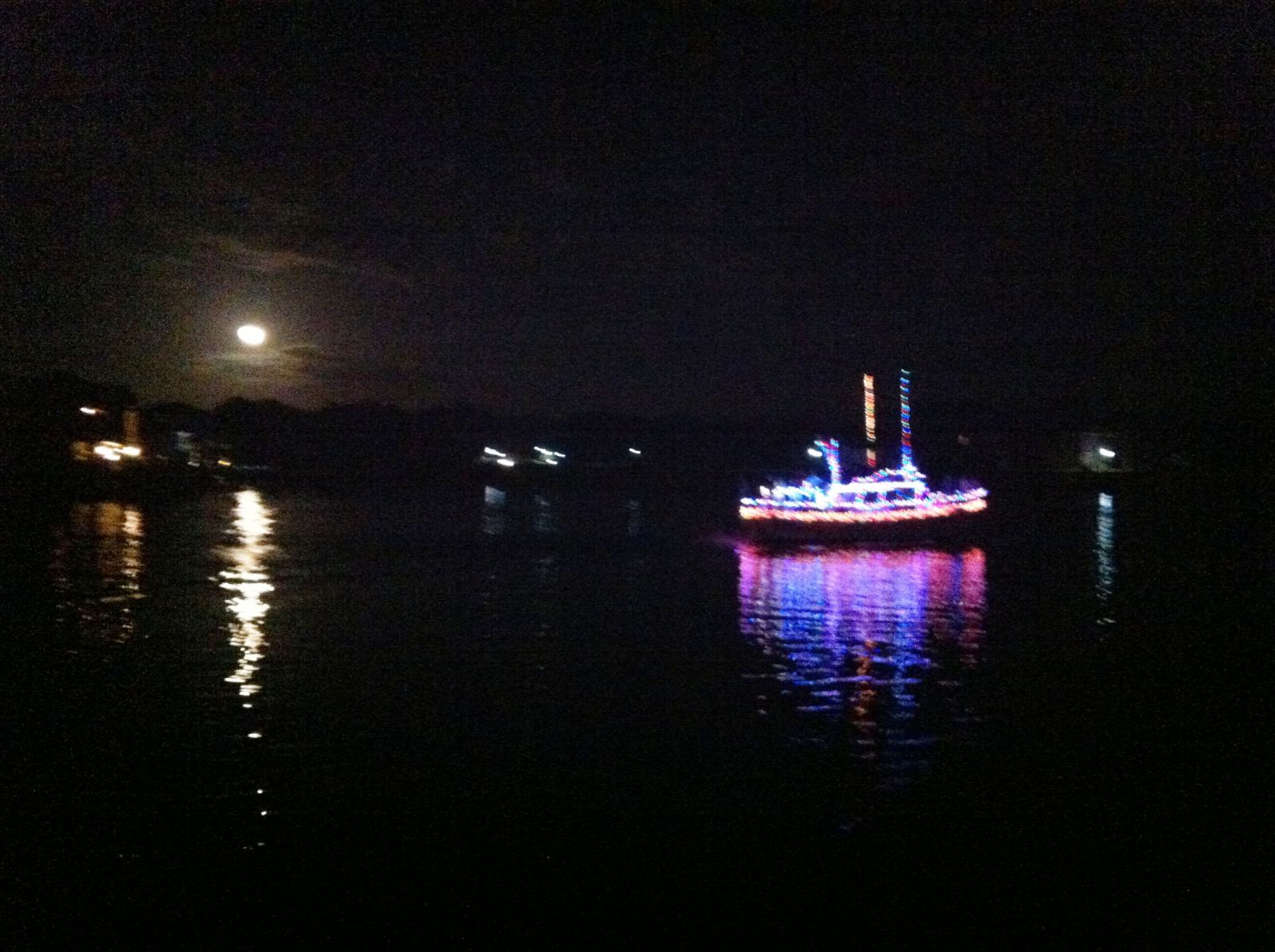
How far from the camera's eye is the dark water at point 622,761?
5281 millimetres

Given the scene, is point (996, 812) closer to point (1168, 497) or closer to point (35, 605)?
point (35, 605)

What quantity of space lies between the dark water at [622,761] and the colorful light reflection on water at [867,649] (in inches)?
2.5

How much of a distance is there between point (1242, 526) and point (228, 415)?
8116cm

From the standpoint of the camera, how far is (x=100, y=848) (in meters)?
5.93

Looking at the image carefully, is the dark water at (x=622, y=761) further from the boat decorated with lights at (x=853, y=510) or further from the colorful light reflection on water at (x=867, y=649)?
the boat decorated with lights at (x=853, y=510)

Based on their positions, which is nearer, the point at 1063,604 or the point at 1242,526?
the point at 1063,604

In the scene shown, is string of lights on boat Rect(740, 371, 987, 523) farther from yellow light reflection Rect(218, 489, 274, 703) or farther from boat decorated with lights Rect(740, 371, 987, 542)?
yellow light reflection Rect(218, 489, 274, 703)

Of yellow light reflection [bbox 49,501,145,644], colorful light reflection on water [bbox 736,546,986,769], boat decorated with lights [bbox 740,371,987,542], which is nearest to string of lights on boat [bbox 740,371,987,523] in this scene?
boat decorated with lights [bbox 740,371,987,542]

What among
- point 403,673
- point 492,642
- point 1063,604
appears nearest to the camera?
point 403,673

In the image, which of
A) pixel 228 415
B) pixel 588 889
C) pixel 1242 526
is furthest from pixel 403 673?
pixel 228 415

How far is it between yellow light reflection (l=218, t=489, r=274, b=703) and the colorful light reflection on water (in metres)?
4.40

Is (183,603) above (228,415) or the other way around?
the other way around

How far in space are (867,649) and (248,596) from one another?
8.53 m

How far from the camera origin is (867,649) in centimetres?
1226
